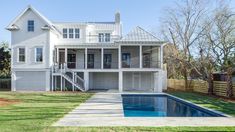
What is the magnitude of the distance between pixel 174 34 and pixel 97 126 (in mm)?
31036

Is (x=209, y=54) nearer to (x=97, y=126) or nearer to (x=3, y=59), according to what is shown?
(x=97, y=126)

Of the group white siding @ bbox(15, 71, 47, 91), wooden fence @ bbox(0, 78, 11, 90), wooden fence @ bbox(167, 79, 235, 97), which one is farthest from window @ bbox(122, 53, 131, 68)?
wooden fence @ bbox(0, 78, 11, 90)

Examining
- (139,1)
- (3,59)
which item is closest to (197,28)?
(139,1)

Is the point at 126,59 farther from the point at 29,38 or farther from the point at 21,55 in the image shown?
the point at 21,55

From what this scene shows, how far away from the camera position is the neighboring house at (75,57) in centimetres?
3111

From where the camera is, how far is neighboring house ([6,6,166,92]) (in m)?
31.1

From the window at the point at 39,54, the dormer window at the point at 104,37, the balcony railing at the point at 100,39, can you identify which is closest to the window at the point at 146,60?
the balcony railing at the point at 100,39

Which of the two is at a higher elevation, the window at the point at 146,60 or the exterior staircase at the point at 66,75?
the window at the point at 146,60

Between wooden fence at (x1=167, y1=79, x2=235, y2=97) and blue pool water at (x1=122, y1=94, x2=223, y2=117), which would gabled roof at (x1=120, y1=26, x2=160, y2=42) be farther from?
wooden fence at (x1=167, y1=79, x2=235, y2=97)

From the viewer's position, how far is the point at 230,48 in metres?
25.6

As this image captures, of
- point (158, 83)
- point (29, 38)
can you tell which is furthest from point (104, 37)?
point (158, 83)

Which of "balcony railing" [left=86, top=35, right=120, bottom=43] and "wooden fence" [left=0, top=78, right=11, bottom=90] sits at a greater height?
"balcony railing" [left=86, top=35, right=120, bottom=43]

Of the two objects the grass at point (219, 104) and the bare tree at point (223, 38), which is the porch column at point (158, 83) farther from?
the grass at point (219, 104)

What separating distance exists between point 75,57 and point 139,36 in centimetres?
826
